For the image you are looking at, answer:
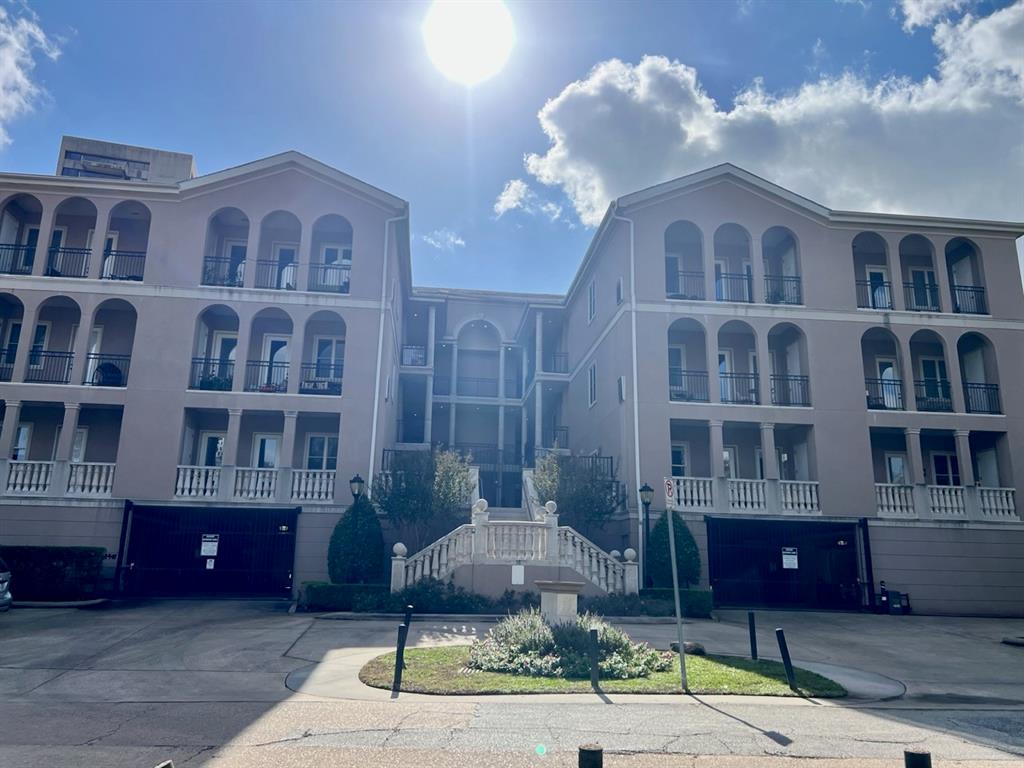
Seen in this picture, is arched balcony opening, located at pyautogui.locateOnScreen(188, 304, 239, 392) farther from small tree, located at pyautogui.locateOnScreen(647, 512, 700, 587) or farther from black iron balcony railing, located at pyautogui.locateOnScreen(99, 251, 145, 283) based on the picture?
small tree, located at pyautogui.locateOnScreen(647, 512, 700, 587)

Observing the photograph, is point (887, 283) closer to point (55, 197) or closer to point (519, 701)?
point (519, 701)

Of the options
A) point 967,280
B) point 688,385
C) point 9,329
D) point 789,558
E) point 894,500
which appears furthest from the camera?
point 967,280

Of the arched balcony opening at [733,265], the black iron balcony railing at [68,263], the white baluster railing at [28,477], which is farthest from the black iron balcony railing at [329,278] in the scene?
the arched balcony opening at [733,265]

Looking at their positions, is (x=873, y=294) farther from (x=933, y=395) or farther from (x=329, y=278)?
(x=329, y=278)

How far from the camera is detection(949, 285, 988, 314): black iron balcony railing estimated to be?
23.2 metres

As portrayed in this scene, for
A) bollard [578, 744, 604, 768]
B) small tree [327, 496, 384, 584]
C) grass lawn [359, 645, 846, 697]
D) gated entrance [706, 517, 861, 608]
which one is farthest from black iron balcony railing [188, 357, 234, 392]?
bollard [578, 744, 604, 768]

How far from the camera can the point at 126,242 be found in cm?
2366

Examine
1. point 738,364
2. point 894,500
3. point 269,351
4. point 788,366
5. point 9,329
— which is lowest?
point 894,500

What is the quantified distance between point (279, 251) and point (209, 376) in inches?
208

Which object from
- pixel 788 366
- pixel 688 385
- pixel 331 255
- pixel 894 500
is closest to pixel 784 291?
pixel 788 366

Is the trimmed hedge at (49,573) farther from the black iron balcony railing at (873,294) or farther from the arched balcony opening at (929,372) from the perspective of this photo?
the arched balcony opening at (929,372)

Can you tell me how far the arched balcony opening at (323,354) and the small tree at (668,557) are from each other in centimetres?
1102

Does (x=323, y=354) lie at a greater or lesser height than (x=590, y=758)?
greater

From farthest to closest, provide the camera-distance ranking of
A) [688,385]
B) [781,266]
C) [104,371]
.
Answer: [781,266]
[688,385]
[104,371]
